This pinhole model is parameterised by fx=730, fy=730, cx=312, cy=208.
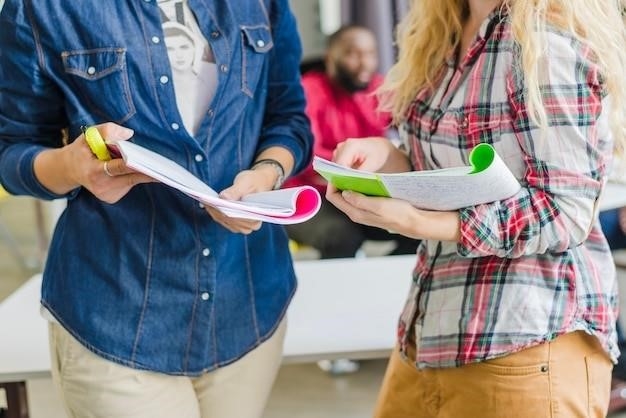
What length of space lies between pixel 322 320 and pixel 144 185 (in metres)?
0.66

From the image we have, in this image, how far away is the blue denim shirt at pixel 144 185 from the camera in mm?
1023

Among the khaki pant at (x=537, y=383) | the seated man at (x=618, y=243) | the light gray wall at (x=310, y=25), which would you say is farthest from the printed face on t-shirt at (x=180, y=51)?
the light gray wall at (x=310, y=25)

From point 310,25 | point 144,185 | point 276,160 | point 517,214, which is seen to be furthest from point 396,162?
point 310,25

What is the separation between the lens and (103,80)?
103 centimetres

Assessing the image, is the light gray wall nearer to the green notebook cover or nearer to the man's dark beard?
the man's dark beard

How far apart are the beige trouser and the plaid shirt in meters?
0.28

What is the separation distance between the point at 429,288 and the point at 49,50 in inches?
26.1

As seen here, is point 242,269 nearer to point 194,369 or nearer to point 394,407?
point 194,369

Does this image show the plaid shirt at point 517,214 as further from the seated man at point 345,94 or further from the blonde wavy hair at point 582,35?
the seated man at point 345,94

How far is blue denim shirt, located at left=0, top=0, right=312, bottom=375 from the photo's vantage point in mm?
1023

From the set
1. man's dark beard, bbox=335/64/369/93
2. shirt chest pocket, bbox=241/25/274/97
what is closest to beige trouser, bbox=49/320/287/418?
shirt chest pocket, bbox=241/25/274/97

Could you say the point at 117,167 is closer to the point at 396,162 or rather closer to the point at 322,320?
the point at 396,162

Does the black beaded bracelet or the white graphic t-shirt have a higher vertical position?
the white graphic t-shirt

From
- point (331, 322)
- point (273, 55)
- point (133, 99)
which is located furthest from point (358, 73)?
point (133, 99)
